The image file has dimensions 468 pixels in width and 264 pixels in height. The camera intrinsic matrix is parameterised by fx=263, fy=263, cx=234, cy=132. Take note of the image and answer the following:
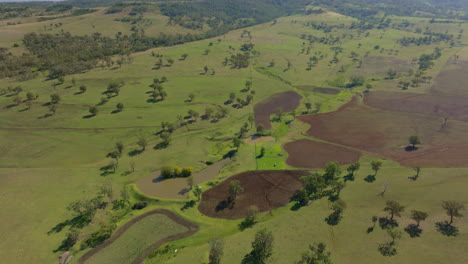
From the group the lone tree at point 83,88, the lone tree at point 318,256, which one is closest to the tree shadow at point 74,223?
the lone tree at point 318,256

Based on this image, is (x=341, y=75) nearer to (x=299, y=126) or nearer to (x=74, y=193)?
(x=299, y=126)

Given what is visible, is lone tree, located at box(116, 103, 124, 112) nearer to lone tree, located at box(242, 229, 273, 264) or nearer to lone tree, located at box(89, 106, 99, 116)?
lone tree, located at box(89, 106, 99, 116)

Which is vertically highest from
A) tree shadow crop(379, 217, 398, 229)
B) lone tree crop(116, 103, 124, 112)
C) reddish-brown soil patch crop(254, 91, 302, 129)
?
lone tree crop(116, 103, 124, 112)

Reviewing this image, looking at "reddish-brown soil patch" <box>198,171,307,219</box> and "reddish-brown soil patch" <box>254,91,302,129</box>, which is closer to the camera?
"reddish-brown soil patch" <box>198,171,307,219</box>

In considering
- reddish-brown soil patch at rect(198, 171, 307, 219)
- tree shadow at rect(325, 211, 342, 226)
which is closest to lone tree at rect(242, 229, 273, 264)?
reddish-brown soil patch at rect(198, 171, 307, 219)

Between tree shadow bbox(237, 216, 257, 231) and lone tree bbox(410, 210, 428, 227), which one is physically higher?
lone tree bbox(410, 210, 428, 227)

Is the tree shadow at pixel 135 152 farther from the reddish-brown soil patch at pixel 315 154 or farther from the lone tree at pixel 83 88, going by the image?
the lone tree at pixel 83 88

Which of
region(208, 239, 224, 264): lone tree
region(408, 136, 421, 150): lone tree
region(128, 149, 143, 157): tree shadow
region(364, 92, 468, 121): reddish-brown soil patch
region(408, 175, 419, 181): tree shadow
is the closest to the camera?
region(208, 239, 224, 264): lone tree
